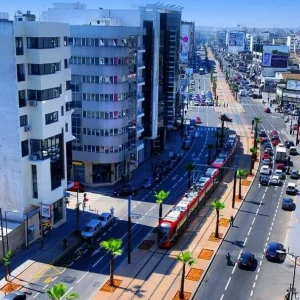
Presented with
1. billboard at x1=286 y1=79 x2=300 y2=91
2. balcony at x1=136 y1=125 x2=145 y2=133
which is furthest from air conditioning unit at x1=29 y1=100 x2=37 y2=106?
billboard at x1=286 y1=79 x2=300 y2=91

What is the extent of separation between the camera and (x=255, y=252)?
210 feet

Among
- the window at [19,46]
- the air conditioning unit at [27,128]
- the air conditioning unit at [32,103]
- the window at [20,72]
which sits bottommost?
the air conditioning unit at [27,128]

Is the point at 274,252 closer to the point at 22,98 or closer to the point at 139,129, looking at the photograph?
the point at 22,98

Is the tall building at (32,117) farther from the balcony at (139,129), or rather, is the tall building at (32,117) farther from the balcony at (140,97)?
the balcony at (139,129)

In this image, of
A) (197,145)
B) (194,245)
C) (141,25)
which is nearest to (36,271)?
(194,245)

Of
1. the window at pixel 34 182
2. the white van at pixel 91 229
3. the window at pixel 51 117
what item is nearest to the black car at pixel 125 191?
the white van at pixel 91 229

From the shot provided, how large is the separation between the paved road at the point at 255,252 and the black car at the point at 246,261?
0.70m

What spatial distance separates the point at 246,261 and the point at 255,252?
5.75m

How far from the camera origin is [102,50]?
86.8 metres

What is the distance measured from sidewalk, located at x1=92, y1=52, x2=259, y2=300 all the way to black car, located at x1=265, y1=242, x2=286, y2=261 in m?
6.67

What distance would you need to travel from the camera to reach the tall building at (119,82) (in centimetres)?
8775

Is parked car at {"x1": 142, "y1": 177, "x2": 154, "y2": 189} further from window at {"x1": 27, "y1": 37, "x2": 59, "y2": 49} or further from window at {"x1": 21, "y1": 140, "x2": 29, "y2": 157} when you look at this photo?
window at {"x1": 27, "y1": 37, "x2": 59, "y2": 49}

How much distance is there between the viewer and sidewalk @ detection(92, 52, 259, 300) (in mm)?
53312

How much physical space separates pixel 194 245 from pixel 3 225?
82.2 feet
